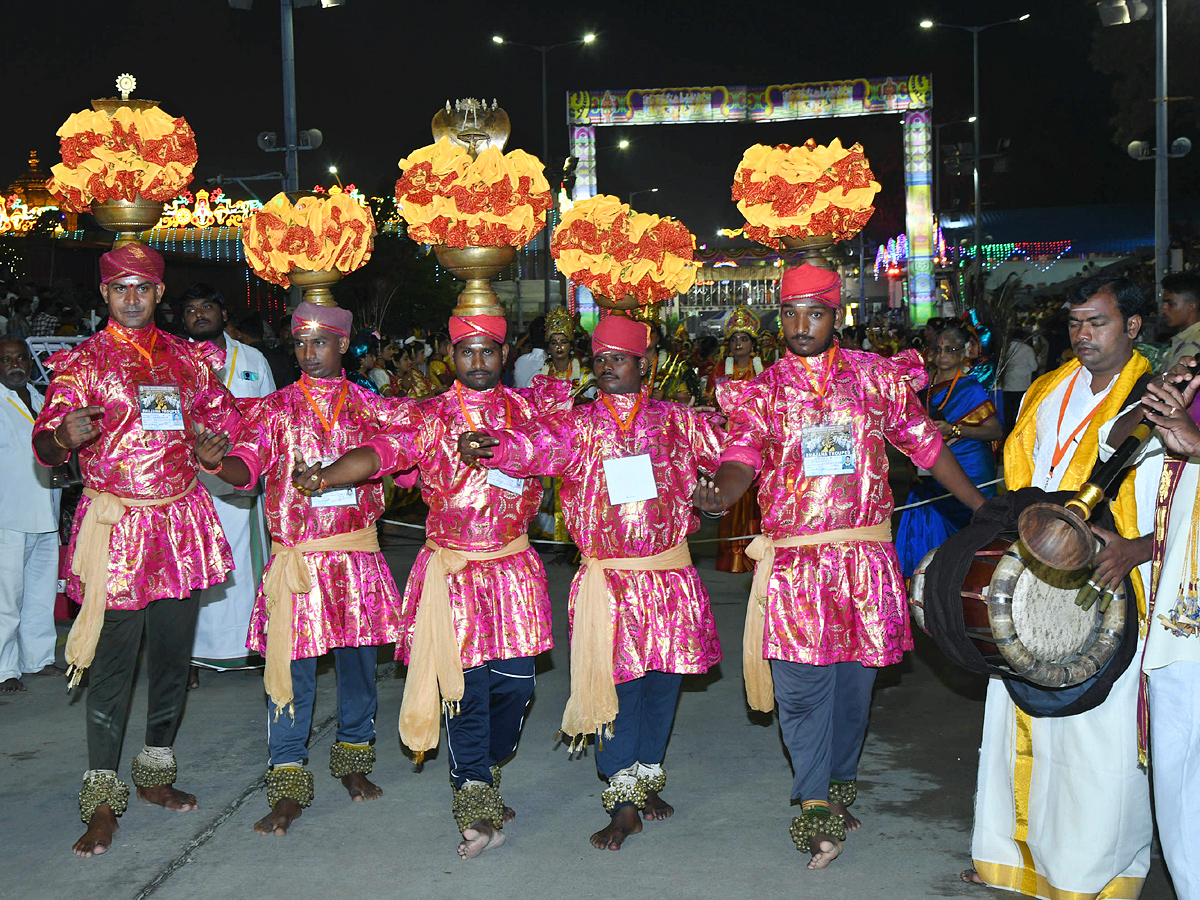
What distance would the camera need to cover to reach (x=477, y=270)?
15.4 ft

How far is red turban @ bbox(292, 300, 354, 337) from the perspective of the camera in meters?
4.89

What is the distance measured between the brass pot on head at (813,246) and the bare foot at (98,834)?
10.4ft

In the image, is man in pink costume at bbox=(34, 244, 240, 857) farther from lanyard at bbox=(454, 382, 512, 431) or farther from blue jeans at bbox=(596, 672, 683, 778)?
blue jeans at bbox=(596, 672, 683, 778)

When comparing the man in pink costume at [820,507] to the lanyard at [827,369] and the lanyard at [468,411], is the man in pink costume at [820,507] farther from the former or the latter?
the lanyard at [468,411]

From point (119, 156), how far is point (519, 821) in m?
2.90

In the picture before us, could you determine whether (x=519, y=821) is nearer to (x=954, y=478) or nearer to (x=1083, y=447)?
(x=954, y=478)

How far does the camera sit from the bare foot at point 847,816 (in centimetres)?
452

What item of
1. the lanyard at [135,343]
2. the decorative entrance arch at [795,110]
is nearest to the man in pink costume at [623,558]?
the lanyard at [135,343]

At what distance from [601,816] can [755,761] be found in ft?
Result: 2.91

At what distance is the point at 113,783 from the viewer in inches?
184

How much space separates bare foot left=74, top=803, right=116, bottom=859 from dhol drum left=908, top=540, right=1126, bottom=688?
3.01 meters

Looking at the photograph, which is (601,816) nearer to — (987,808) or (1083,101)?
(987,808)

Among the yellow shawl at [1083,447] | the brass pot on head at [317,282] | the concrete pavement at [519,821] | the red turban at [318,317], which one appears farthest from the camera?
the brass pot on head at [317,282]

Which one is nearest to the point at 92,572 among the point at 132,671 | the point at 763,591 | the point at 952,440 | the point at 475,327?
the point at 132,671
